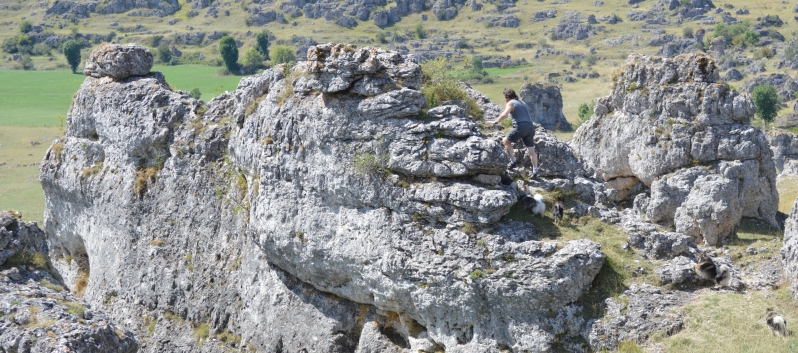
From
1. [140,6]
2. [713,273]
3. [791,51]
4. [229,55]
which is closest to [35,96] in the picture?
[229,55]

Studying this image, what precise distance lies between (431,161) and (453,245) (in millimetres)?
1982

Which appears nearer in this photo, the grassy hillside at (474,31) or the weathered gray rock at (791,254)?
the weathered gray rock at (791,254)

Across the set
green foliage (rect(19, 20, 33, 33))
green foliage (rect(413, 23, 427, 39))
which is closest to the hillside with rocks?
green foliage (rect(413, 23, 427, 39))

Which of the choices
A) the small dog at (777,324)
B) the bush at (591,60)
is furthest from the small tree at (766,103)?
the small dog at (777,324)

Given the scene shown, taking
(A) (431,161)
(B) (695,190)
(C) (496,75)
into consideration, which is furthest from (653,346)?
(C) (496,75)

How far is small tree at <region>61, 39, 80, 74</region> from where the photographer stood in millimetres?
143000

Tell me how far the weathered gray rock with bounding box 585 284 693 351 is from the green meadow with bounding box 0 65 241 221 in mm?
15763

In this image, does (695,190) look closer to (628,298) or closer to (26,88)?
(628,298)

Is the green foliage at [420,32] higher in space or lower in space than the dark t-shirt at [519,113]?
lower

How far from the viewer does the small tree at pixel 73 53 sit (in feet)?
469

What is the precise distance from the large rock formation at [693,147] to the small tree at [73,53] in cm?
13501

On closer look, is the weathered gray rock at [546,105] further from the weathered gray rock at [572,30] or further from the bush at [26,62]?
the bush at [26,62]

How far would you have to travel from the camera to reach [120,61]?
84.4 feet

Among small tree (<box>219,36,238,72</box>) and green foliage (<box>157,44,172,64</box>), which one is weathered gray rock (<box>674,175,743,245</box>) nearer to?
small tree (<box>219,36,238,72</box>)
